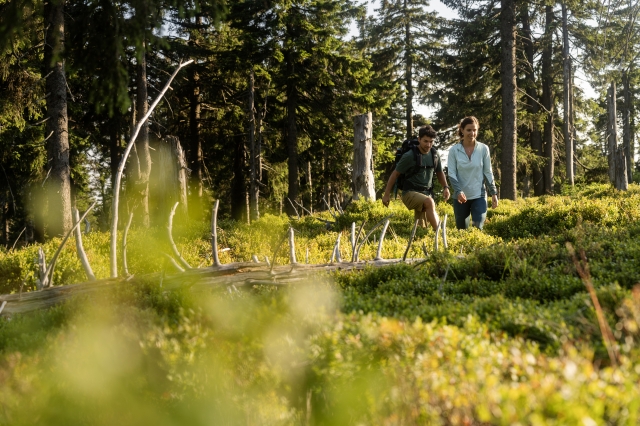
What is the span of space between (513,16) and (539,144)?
1230 centimetres

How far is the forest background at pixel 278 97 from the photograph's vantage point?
43.9 ft

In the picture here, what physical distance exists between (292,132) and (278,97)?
2.59 metres

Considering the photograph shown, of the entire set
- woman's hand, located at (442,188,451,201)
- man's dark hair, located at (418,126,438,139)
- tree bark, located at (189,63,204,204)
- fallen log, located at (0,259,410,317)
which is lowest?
fallen log, located at (0,259,410,317)

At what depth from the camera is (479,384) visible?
2.37m

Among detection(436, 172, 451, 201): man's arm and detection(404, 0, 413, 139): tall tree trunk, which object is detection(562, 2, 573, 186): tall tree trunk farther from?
detection(436, 172, 451, 201): man's arm

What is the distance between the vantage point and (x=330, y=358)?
299cm

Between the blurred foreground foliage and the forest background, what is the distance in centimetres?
864

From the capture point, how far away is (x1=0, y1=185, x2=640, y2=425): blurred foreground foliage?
7.25 feet

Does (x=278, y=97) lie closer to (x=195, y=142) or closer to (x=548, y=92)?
(x=195, y=142)

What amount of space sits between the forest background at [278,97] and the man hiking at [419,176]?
4.87 metres

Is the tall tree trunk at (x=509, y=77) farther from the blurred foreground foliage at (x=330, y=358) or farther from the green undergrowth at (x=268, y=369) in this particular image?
the green undergrowth at (x=268, y=369)

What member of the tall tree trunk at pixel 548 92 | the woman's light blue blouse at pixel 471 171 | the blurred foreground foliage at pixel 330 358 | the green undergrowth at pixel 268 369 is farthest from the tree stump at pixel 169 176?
the tall tree trunk at pixel 548 92

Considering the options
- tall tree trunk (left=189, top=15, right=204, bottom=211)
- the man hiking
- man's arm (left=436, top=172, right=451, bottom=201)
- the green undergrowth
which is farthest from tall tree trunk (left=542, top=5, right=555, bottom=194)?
the green undergrowth

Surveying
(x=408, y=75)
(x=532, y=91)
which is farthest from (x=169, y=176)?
(x=532, y=91)
